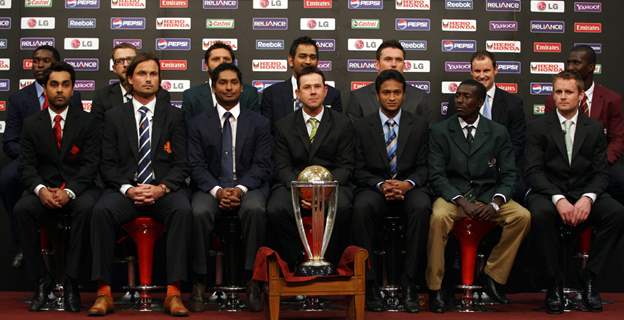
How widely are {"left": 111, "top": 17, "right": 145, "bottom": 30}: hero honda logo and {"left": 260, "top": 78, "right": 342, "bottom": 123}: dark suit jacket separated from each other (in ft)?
6.57

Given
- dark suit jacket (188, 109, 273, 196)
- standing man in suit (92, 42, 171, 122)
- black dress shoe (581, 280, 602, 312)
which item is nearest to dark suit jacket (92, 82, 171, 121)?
standing man in suit (92, 42, 171, 122)

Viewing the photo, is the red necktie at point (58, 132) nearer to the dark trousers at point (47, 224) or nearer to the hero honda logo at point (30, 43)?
the dark trousers at point (47, 224)

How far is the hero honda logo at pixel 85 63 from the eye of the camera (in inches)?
408

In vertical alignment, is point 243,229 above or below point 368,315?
above

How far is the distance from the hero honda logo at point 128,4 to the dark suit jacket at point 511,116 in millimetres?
3541

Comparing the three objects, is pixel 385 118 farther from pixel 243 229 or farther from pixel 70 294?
pixel 70 294

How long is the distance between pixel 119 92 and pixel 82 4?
1943mm

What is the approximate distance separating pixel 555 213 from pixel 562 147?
618 mm

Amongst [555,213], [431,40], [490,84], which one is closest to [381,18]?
[431,40]

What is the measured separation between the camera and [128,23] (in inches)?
409

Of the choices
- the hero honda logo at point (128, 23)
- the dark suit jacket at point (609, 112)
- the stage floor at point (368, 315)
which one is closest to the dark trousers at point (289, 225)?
the stage floor at point (368, 315)

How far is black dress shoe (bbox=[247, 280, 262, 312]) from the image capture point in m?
7.65

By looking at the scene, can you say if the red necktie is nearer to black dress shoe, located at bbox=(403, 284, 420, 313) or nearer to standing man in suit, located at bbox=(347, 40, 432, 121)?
standing man in suit, located at bbox=(347, 40, 432, 121)

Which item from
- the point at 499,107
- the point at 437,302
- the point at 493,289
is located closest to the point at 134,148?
the point at 437,302
